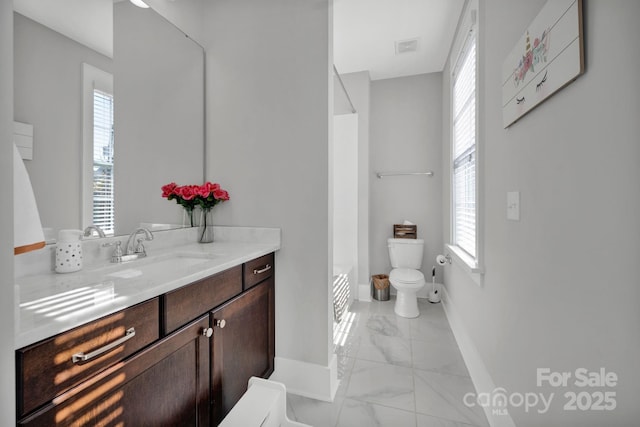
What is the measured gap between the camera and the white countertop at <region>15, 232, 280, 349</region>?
0.66m

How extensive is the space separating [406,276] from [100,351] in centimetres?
254

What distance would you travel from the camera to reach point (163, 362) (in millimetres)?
974

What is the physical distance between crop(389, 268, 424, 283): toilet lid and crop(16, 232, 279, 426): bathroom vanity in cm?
165

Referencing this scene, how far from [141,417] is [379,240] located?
118 inches

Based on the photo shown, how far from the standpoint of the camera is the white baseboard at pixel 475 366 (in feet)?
4.52

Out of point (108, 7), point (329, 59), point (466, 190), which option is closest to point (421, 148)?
point (466, 190)

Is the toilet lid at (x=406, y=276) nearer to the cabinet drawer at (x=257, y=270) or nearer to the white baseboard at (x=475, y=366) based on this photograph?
the white baseboard at (x=475, y=366)

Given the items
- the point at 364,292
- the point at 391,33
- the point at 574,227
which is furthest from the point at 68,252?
the point at 391,33

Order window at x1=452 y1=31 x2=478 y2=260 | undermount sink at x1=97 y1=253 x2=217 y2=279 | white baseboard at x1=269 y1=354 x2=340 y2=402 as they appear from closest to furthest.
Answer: undermount sink at x1=97 y1=253 x2=217 y2=279 < white baseboard at x1=269 y1=354 x2=340 y2=402 < window at x1=452 y1=31 x2=478 y2=260

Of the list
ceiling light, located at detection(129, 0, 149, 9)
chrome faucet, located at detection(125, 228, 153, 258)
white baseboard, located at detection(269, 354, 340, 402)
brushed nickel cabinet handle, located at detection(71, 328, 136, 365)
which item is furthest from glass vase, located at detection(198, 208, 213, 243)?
ceiling light, located at detection(129, 0, 149, 9)

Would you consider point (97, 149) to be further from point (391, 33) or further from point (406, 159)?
point (406, 159)

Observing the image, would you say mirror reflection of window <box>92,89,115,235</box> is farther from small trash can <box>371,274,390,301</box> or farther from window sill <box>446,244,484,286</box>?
small trash can <box>371,274,390,301</box>

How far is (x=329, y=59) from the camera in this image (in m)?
1.65

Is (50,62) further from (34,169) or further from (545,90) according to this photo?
(545,90)
